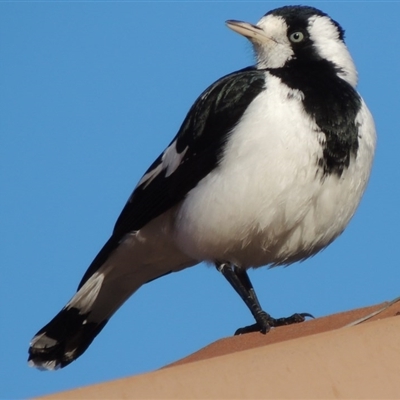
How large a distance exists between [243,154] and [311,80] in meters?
0.57

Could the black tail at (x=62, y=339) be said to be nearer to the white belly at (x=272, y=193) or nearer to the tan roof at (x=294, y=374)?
the white belly at (x=272, y=193)

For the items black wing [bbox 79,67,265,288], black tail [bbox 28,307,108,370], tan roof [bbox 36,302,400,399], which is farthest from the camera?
Result: black tail [bbox 28,307,108,370]

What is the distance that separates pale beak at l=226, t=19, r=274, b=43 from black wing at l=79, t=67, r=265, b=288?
167 millimetres

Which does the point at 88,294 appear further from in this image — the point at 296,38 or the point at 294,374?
the point at 294,374

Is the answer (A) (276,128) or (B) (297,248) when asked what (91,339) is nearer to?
(B) (297,248)

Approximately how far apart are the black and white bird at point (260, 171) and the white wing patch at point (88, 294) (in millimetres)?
14

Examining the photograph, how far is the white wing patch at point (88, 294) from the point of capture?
20.1 feet

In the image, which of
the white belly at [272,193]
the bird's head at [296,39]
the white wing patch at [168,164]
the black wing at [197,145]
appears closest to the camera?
the white belly at [272,193]

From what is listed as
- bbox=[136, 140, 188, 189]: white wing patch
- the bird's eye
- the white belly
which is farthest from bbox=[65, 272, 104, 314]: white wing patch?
the bird's eye

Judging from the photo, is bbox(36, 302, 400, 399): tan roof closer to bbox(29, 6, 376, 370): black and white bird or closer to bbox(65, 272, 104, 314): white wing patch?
bbox(29, 6, 376, 370): black and white bird

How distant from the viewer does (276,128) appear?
16.7 feet

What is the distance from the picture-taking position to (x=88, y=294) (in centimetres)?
616

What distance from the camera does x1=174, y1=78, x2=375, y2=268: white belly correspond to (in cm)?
509

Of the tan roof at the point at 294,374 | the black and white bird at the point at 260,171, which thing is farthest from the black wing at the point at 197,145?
the tan roof at the point at 294,374
